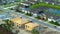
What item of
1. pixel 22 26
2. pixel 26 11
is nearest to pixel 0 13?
pixel 26 11

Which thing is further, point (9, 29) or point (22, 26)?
point (22, 26)

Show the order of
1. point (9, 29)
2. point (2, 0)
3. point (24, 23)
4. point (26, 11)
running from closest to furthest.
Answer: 1. point (9, 29)
2. point (24, 23)
3. point (26, 11)
4. point (2, 0)

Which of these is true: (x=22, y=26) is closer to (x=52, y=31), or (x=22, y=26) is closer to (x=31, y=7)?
(x=52, y=31)

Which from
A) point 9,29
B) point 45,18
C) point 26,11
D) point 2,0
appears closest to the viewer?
point 9,29

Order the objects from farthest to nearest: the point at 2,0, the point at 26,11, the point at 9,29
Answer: the point at 2,0
the point at 26,11
the point at 9,29

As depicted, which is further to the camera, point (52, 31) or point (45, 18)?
point (45, 18)

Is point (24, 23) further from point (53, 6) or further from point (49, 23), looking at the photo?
point (53, 6)

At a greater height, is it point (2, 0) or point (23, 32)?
point (2, 0)

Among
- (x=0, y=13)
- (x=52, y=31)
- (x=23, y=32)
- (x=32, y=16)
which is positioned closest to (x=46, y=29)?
(x=52, y=31)

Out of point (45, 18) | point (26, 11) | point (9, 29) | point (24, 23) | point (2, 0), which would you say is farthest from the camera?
point (2, 0)
